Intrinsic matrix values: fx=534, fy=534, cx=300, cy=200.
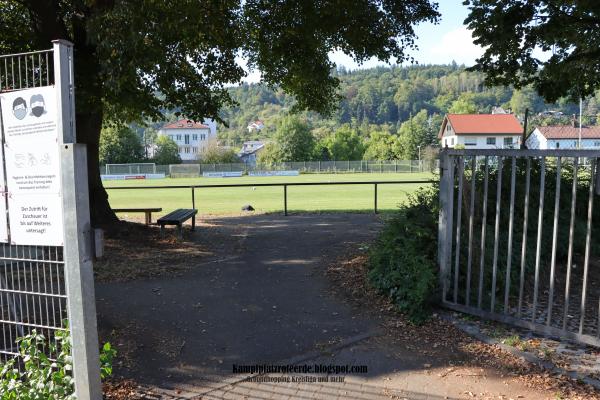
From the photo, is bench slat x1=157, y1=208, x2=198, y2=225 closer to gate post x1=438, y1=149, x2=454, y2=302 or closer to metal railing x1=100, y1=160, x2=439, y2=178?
gate post x1=438, y1=149, x2=454, y2=302

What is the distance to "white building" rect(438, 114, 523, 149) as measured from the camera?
102 meters

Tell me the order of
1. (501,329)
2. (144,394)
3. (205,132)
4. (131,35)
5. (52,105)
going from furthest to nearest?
(205,132), (131,35), (501,329), (144,394), (52,105)

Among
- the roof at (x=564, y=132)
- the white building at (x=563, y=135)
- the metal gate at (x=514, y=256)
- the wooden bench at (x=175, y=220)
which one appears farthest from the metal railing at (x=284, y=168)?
the metal gate at (x=514, y=256)

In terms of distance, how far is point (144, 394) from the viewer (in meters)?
3.96

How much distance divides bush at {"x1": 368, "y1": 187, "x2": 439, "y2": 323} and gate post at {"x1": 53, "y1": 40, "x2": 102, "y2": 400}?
11.2 ft

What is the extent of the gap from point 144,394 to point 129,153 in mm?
83129

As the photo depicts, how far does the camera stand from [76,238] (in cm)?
301

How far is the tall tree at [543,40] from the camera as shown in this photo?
1120 cm

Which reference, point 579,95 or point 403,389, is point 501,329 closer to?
point 403,389

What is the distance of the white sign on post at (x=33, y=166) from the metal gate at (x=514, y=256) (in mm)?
3813

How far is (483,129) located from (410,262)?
104 meters

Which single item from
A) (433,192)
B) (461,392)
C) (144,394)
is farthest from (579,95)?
(144,394)

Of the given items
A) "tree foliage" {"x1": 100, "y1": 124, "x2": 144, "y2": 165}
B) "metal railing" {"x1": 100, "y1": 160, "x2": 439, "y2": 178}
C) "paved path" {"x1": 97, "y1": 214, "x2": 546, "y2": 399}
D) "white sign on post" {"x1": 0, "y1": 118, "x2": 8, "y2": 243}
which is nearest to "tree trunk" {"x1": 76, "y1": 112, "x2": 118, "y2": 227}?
"paved path" {"x1": 97, "y1": 214, "x2": 546, "y2": 399}

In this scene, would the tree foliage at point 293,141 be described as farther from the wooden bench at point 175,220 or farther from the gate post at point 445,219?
the gate post at point 445,219
